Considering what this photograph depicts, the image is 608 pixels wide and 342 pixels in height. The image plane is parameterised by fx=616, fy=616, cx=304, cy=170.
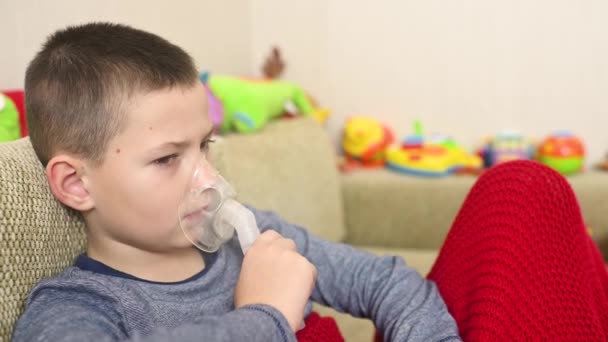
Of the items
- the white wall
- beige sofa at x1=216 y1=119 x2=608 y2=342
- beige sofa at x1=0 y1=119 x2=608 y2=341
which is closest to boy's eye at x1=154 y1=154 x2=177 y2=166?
beige sofa at x1=0 y1=119 x2=608 y2=341

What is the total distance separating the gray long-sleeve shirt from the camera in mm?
632

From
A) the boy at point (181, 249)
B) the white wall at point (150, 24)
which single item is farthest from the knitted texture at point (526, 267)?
the white wall at point (150, 24)

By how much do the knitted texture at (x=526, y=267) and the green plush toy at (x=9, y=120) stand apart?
776 millimetres

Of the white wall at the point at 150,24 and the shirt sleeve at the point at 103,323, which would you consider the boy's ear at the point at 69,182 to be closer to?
the shirt sleeve at the point at 103,323

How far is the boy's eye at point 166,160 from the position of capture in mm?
758

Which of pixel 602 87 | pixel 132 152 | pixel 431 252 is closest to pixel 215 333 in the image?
pixel 132 152

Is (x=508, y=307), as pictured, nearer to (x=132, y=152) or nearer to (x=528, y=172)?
(x=528, y=172)

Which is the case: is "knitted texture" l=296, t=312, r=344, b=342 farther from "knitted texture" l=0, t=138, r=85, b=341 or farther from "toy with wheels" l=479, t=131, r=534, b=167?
"toy with wheels" l=479, t=131, r=534, b=167

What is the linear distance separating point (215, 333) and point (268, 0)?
6.86 ft

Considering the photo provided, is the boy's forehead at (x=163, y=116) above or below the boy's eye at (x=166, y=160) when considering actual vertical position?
above

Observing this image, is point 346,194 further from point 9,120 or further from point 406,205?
point 9,120

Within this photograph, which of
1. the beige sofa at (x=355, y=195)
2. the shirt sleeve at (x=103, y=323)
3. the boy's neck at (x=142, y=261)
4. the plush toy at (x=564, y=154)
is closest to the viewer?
the shirt sleeve at (x=103, y=323)

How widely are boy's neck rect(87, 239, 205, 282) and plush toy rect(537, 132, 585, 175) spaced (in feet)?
5.23

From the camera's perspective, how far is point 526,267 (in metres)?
0.86
